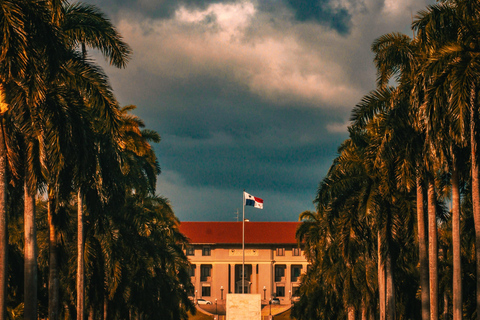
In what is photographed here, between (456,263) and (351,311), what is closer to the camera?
(456,263)

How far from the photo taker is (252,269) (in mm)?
110312

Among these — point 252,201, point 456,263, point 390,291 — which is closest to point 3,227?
point 456,263

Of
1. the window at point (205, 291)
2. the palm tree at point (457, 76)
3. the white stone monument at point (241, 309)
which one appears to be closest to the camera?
the palm tree at point (457, 76)

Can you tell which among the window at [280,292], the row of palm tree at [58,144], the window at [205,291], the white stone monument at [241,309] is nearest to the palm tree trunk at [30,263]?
the row of palm tree at [58,144]

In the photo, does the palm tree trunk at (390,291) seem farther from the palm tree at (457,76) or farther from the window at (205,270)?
the window at (205,270)

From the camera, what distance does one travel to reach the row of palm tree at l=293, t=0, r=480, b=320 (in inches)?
759

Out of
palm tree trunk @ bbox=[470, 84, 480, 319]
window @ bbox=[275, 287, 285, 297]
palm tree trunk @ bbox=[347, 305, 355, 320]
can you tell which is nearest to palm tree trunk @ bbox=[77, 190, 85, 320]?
palm tree trunk @ bbox=[470, 84, 480, 319]

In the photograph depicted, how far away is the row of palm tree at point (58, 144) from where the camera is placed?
16.8 metres

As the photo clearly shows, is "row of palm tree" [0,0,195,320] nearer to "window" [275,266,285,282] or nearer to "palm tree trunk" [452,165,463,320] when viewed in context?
"palm tree trunk" [452,165,463,320]

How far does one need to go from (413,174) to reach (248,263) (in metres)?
88.8

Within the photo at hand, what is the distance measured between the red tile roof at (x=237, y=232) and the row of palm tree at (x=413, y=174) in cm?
7080

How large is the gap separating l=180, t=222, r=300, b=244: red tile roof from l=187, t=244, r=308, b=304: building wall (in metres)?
1.05

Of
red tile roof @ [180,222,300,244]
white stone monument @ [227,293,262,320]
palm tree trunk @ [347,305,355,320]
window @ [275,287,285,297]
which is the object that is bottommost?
window @ [275,287,285,297]

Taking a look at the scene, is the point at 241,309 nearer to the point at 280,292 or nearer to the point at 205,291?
the point at 280,292
